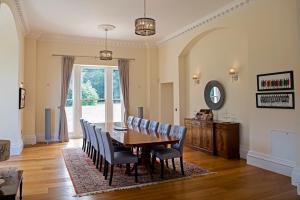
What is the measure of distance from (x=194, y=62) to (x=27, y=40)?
504 cm

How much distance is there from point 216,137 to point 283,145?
1672 millimetres

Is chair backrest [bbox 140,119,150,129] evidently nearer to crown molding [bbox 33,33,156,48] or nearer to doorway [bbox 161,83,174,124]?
doorway [bbox 161,83,174,124]

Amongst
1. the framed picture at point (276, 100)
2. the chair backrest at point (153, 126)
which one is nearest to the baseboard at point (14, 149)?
the chair backrest at point (153, 126)

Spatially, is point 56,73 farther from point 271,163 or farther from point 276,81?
point 271,163

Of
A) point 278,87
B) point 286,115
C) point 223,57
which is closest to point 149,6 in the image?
point 223,57

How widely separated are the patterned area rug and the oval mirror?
1.97 meters

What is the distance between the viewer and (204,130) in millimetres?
6301

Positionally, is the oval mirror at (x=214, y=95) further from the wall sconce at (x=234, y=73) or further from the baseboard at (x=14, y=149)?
the baseboard at (x=14, y=149)

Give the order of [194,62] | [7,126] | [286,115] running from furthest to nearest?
[194,62] → [7,126] → [286,115]

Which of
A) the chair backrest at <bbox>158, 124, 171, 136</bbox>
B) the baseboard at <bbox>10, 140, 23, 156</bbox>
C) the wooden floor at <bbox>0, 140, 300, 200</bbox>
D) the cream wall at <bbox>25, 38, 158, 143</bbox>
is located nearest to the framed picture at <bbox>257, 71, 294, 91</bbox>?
the wooden floor at <bbox>0, 140, 300, 200</bbox>

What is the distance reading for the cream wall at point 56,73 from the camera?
303 inches

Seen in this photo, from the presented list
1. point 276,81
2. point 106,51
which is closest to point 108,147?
point 276,81

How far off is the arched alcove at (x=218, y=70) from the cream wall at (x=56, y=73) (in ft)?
5.58

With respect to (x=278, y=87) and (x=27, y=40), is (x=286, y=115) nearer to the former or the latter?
(x=278, y=87)
